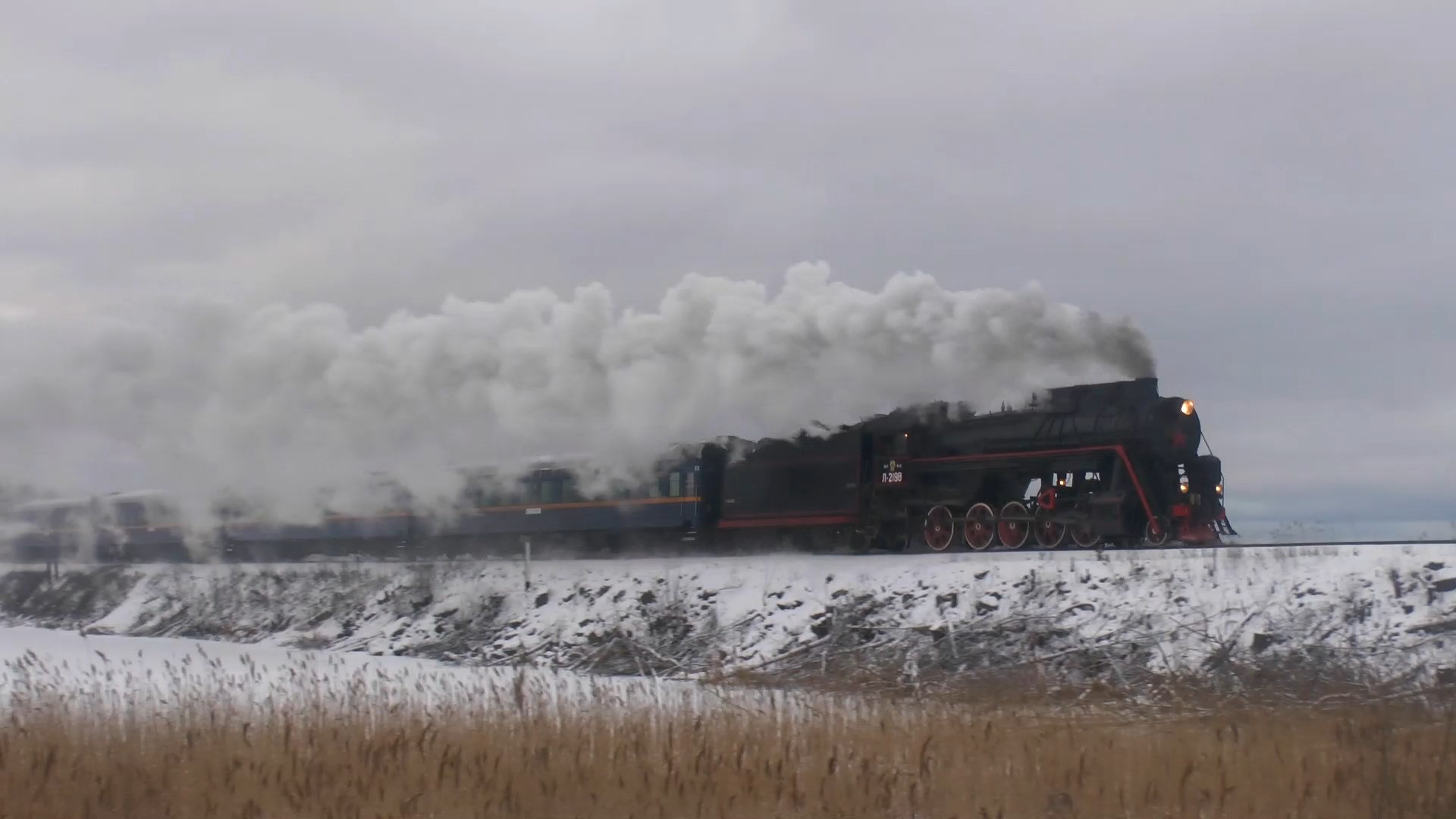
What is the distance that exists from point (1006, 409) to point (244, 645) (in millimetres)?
15647

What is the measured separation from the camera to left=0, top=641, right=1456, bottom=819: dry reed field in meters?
8.27

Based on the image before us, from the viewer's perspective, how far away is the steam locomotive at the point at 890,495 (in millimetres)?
21672

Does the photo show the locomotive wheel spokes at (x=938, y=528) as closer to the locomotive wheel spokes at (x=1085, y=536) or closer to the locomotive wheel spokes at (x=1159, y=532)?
the locomotive wheel spokes at (x=1085, y=536)

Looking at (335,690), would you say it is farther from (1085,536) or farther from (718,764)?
(1085,536)

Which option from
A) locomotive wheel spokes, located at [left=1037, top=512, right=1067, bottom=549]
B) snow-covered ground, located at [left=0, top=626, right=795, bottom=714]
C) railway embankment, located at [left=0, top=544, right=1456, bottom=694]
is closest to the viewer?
snow-covered ground, located at [left=0, top=626, right=795, bottom=714]

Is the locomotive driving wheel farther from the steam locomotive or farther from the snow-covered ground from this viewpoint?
the snow-covered ground

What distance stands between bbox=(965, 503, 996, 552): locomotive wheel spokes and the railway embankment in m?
2.39

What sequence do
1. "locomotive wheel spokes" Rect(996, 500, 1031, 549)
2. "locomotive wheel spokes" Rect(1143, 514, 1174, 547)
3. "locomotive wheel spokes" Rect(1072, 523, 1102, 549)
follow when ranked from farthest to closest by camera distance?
"locomotive wheel spokes" Rect(996, 500, 1031, 549) → "locomotive wheel spokes" Rect(1072, 523, 1102, 549) → "locomotive wheel spokes" Rect(1143, 514, 1174, 547)

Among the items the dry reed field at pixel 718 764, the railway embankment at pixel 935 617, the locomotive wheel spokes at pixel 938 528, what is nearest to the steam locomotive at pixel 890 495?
the locomotive wheel spokes at pixel 938 528

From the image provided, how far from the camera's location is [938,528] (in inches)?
944

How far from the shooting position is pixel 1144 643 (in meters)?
16.1

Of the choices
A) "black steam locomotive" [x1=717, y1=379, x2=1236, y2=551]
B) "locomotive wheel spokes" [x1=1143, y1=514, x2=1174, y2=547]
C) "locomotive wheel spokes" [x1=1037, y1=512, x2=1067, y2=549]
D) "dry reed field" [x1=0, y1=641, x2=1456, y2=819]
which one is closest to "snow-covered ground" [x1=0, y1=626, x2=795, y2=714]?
"dry reed field" [x1=0, y1=641, x2=1456, y2=819]

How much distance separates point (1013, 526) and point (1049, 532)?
0.75m

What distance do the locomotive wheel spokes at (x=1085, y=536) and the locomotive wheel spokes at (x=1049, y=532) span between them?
0.19 meters
